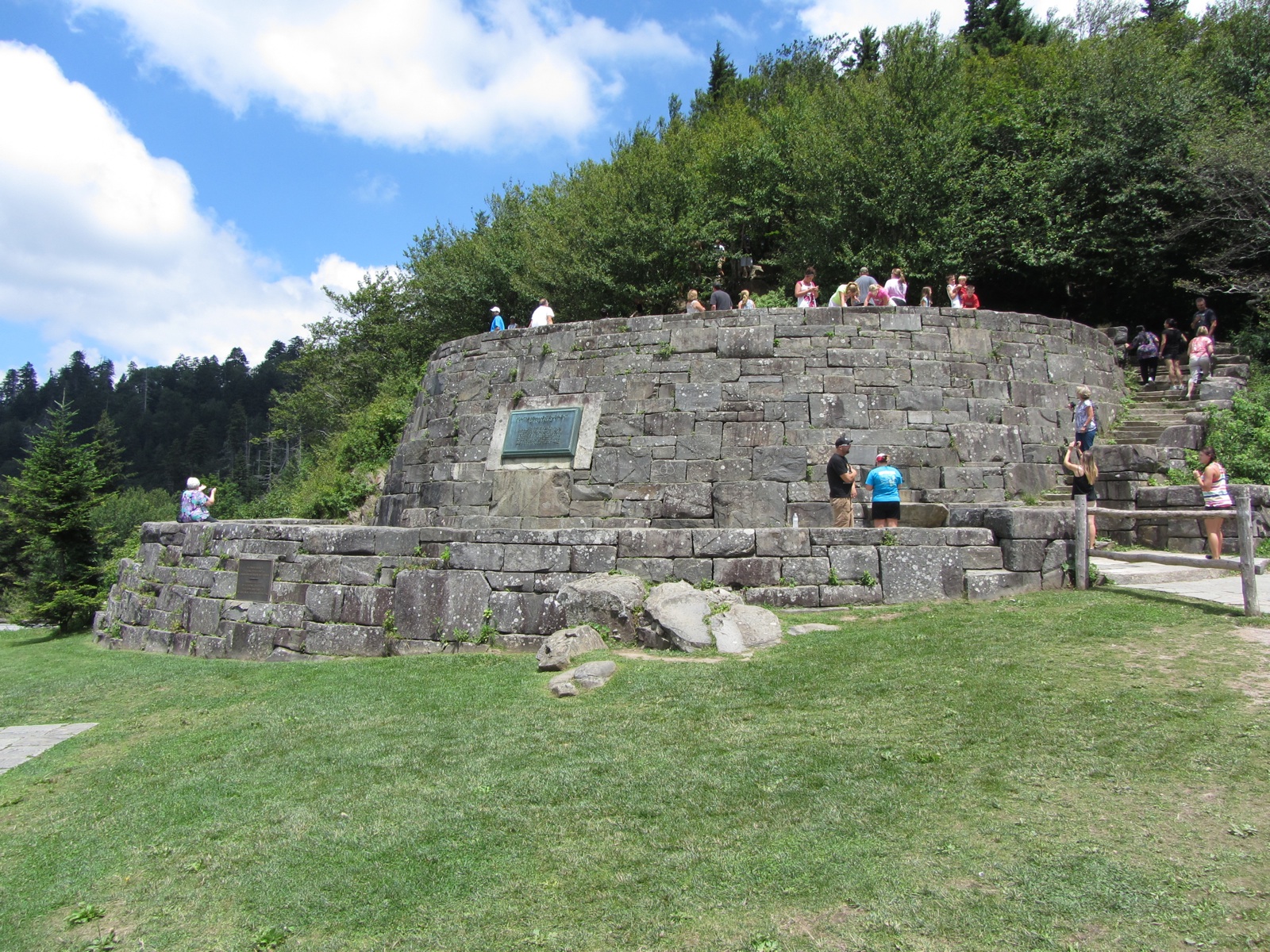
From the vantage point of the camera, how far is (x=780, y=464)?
1228 cm

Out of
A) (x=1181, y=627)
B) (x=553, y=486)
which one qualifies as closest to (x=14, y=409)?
(x=553, y=486)

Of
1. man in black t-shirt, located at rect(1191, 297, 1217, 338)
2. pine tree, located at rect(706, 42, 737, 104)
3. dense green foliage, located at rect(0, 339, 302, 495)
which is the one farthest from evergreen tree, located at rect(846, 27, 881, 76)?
dense green foliage, located at rect(0, 339, 302, 495)

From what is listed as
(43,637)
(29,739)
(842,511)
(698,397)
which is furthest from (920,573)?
(43,637)

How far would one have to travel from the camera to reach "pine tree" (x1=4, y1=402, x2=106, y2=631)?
65.8 ft

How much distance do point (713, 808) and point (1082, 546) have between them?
649 centimetres

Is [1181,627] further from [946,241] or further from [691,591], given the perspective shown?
[946,241]

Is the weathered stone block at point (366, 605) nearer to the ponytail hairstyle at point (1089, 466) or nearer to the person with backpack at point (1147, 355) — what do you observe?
the ponytail hairstyle at point (1089, 466)

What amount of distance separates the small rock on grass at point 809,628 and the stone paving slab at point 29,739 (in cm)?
650

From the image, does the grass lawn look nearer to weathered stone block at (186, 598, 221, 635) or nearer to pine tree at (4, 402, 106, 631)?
weathered stone block at (186, 598, 221, 635)

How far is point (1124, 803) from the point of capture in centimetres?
407

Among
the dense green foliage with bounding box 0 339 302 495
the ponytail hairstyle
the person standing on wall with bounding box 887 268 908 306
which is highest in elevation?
the dense green foliage with bounding box 0 339 302 495

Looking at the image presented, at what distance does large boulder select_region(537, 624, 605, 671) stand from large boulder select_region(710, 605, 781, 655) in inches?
45.8

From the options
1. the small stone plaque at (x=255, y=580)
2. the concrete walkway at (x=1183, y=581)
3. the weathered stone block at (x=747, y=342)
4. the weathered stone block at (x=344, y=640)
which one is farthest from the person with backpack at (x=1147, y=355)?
the small stone plaque at (x=255, y=580)

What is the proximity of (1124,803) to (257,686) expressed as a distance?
7.58 metres
